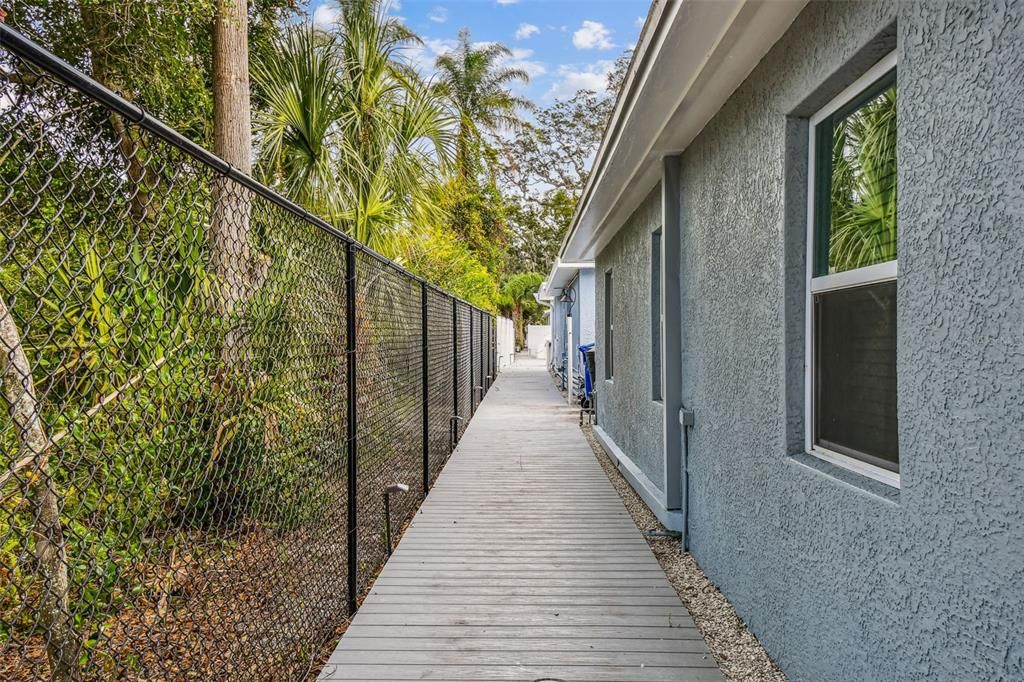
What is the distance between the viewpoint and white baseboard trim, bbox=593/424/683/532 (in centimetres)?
434

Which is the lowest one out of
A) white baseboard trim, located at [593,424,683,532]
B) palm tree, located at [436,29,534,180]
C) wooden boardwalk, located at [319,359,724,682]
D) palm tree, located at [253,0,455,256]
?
wooden boardwalk, located at [319,359,724,682]

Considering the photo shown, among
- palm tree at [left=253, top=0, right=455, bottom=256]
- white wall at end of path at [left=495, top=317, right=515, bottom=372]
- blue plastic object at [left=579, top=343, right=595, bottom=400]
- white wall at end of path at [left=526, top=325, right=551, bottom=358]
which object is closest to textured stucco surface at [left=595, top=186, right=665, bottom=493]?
blue plastic object at [left=579, top=343, right=595, bottom=400]

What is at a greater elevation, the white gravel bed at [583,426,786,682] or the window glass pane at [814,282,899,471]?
the window glass pane at [814,282,899,471]

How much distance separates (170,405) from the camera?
2.01 m

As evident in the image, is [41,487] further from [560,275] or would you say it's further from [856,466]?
[560,275]

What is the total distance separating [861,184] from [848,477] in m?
1.09

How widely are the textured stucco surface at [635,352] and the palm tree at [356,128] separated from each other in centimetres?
272

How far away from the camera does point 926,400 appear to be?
1619 mm

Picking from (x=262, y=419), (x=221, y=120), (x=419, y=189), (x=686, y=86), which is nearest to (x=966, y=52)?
(x=686, y=86)

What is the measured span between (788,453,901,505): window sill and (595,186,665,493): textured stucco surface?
7.08 feet

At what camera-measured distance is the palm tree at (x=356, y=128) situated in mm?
6336

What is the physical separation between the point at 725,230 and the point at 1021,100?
198 cm

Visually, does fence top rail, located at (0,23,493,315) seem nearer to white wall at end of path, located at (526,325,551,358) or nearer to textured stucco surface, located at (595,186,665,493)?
textured stucco surface, located at (595,186,665,493)

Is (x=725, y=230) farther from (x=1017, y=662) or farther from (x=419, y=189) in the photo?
(x=419, y=189)
